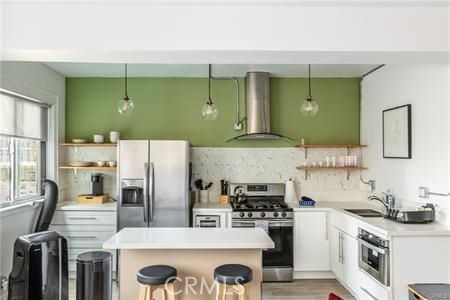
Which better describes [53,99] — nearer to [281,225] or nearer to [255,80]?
[255,80]

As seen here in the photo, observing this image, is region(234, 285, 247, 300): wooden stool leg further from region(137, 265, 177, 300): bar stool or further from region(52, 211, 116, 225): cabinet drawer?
region(52, 211, 116, 225): cabinet drawer

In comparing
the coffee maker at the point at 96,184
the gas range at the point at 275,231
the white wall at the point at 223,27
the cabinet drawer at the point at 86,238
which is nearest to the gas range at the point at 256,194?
the gas range at the point at 275,231

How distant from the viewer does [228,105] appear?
5164mm

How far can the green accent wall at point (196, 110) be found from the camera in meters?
5.14

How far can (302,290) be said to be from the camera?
13.6 feet

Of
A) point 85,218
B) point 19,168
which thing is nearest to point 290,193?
point 85,218

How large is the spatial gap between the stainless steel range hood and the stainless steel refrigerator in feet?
3.68

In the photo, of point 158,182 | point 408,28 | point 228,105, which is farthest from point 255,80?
point 408,28

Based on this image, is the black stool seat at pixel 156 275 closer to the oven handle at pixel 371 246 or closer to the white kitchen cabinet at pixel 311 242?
the oven handle at pixel 371 246

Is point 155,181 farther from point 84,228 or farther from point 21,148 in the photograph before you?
point 21,148

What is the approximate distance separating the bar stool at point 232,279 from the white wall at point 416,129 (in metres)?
1.99

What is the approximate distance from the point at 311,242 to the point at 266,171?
3.98 ft

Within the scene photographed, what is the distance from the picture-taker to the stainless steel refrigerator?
4.33m

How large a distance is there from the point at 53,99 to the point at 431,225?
188 inches
